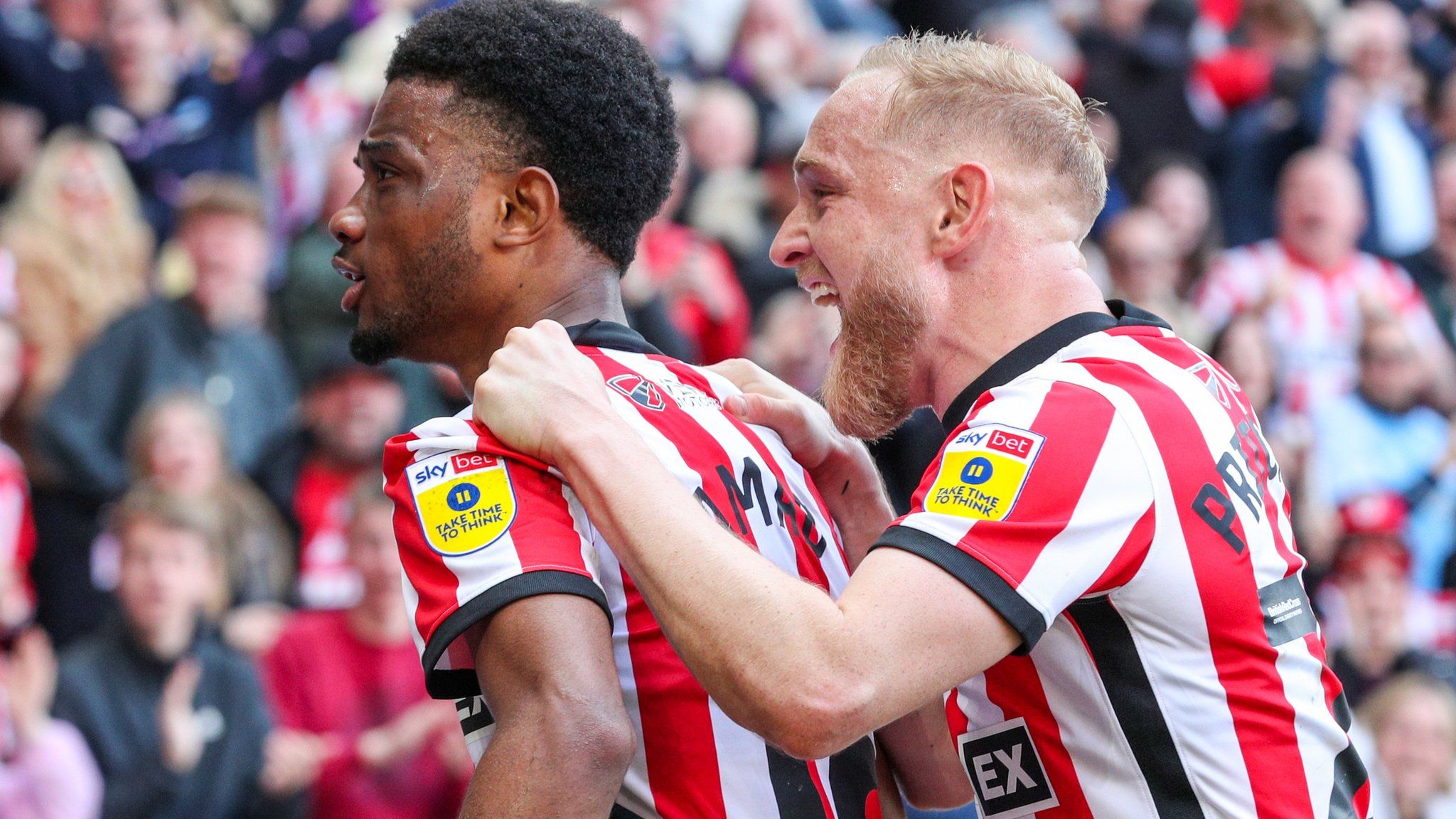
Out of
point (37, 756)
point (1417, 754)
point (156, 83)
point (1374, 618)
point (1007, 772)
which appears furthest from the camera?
point (156, 83)

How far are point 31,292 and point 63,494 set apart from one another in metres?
0.89

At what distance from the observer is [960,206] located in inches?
107

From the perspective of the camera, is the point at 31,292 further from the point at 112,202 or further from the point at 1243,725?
the point at 1243,725

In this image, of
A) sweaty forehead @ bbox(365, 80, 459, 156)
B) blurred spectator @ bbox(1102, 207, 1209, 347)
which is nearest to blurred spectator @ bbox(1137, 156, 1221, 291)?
blurred spectator @ bbox(1102, 207, 1209, 347)

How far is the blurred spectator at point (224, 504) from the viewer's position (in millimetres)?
5871

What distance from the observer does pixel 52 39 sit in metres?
7.06

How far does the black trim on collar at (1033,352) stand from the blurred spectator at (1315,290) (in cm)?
617

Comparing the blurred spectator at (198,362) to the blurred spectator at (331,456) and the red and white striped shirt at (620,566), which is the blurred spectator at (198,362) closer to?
the blurred spectator at (331,456)

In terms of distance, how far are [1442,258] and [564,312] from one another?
864cm

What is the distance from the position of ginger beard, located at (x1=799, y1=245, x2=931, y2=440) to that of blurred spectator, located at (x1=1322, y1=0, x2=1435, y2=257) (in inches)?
316

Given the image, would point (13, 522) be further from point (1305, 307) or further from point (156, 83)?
point (1305, 307)

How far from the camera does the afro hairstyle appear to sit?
2703 mm

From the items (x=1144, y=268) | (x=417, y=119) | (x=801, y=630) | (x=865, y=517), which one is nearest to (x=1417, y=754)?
(x=1144, y=268)

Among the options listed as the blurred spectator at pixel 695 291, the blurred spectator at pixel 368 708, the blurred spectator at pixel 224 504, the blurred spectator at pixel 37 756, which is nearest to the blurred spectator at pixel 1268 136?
the blurred spectator at pixel 695 291
